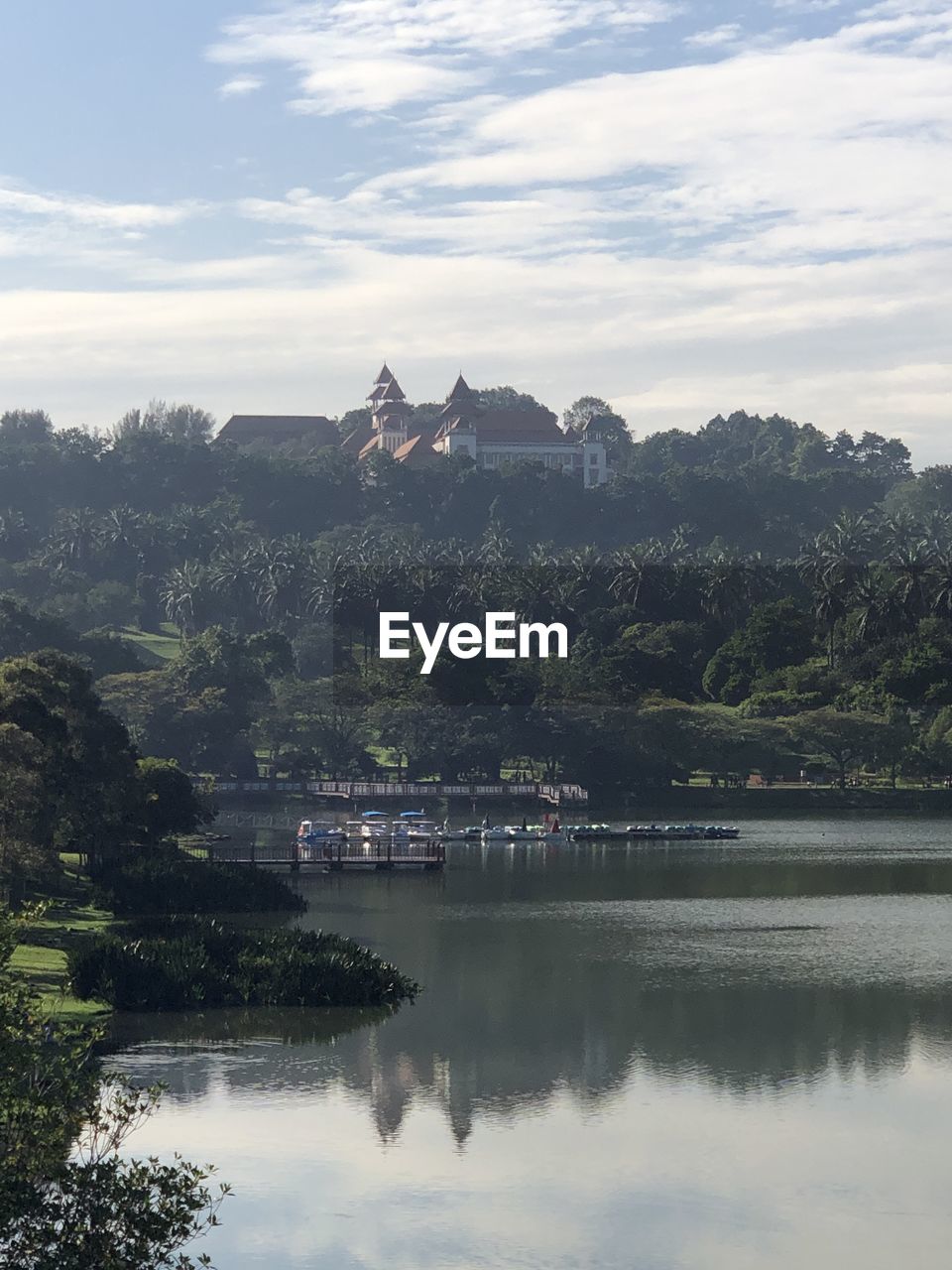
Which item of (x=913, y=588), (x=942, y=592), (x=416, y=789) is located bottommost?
(x=416, y=789)

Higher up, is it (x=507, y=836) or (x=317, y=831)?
(x=317, y=831)

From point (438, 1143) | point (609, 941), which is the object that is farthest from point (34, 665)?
point (438, 1143)

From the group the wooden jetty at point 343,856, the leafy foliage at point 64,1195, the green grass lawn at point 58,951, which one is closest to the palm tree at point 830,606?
the wooden jetty at point 343,856

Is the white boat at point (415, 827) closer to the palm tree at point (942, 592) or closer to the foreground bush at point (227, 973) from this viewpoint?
the foreground bush at point (227, 973)

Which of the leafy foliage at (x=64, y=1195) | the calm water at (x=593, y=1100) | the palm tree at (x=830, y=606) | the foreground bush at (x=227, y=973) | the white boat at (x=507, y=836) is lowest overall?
the white boat at (x=507, y=836)

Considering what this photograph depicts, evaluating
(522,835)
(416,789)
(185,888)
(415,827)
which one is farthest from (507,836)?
(185,888)

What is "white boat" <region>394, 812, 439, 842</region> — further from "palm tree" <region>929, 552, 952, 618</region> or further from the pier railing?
"palm tree" <region>929, 552, 952, 618</region>

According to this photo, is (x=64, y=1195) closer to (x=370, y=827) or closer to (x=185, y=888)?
(x=185, y=888)
